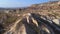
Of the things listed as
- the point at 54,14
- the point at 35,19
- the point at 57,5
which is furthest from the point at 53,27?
the point at 57,5

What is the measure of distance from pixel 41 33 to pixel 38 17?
1.41m

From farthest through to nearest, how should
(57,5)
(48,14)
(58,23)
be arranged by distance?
1. (57,5)
2. (48,14)
3. (58,23)

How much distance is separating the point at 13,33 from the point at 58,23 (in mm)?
2498

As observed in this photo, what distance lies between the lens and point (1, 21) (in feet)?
33.8

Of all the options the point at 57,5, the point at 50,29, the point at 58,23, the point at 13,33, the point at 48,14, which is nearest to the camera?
the point at 13,33

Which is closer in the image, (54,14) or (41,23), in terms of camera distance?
(41,23)

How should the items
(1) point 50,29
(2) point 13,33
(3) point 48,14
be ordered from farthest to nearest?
(3) point 48,14 < (1) point 50,29 < (2) point 13,33

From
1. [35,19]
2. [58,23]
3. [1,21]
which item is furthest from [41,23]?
[1,21]

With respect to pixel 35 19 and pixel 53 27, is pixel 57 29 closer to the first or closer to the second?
pixel 53 27

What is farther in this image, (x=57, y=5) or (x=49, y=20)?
(x=57, y=5)

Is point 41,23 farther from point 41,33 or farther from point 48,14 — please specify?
point 48,14

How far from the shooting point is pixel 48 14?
38.6 ft

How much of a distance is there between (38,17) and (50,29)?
3.41 ft

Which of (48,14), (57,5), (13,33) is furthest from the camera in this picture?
(57,5)
